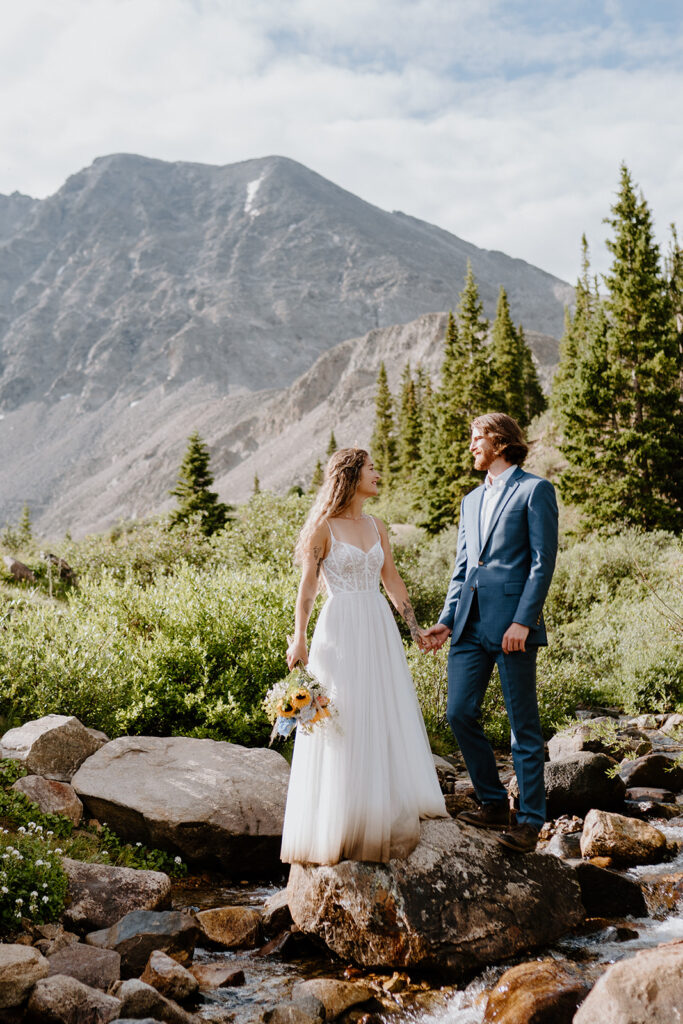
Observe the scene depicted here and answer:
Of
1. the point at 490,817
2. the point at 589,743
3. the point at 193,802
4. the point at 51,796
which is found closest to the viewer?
the point at 490,817

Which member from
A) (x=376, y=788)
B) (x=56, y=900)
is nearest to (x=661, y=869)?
(x=376, y=788)

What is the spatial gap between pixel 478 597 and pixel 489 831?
1607mm

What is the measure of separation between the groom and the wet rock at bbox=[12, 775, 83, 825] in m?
3.55

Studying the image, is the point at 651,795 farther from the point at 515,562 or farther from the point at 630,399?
the point at 630,399

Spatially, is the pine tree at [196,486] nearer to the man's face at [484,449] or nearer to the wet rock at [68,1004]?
the man's face at [484,449]

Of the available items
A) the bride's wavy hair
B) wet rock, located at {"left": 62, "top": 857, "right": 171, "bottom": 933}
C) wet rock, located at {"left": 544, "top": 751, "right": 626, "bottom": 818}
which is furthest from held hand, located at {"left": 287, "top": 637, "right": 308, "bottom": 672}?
wet rock, located at {"left": 544, "top": 751, "right": 626, "bottom": 818}

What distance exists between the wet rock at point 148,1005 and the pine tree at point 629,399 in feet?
75.8

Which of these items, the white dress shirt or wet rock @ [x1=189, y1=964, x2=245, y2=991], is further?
the white dress shirt

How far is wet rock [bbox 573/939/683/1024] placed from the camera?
381 centimetres

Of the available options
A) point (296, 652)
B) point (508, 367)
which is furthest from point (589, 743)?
point (508, 367)

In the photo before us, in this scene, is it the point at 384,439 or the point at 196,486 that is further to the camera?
the point at 384,439

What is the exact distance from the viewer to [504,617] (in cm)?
537

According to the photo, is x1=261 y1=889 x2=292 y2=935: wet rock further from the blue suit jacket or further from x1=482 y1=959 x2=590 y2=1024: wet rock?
the blue suit jacket

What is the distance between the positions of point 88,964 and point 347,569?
9.64 feet
